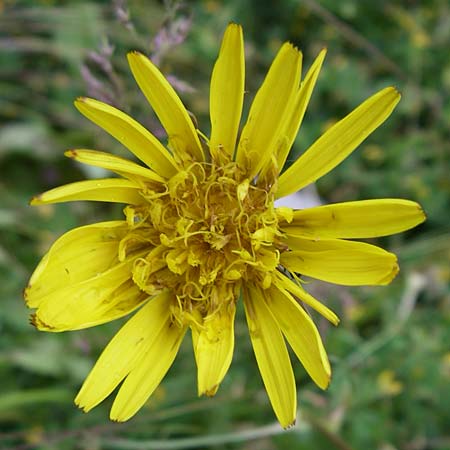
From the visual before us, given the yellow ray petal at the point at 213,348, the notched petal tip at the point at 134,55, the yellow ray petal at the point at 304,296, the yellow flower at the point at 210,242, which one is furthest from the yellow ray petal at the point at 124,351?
the notched petal tip at the point at 134,55

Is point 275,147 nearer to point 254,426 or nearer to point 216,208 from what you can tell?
point 216,208

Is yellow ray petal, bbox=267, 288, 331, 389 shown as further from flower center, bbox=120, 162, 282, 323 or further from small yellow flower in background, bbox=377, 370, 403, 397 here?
small yellow flower in background, bbox=377, 370, 403, 397

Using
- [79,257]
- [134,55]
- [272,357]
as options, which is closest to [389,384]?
[272,357]

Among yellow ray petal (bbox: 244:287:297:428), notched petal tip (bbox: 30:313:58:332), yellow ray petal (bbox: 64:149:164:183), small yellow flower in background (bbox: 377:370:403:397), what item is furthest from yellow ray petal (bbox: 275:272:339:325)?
small yellow flower in background (bbox: 377:370:403:397)

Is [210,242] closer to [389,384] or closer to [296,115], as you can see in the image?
[296,115]

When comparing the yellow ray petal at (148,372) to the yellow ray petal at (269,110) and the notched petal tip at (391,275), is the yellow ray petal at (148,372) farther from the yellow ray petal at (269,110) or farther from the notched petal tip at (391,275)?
the notched petal tip at (391,275)

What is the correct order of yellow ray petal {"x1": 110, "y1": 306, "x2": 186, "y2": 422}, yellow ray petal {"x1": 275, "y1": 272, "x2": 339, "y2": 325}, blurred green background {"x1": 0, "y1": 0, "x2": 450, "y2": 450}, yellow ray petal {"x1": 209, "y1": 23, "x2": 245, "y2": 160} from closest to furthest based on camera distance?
yellow ray petal {"x1": 275, "y1": 272, "x2": 339, "y2": 325} < yellow ray petal {"x1": 209, "y1": 23, "x2": 245, "y2": 160} < yellow ray petal {"x1": 110, "y1": 306, "x2": 186, "y2": 422} < blurred green background {"x1": 0, "y1": 0, "x2": 450, "y2": 450}
